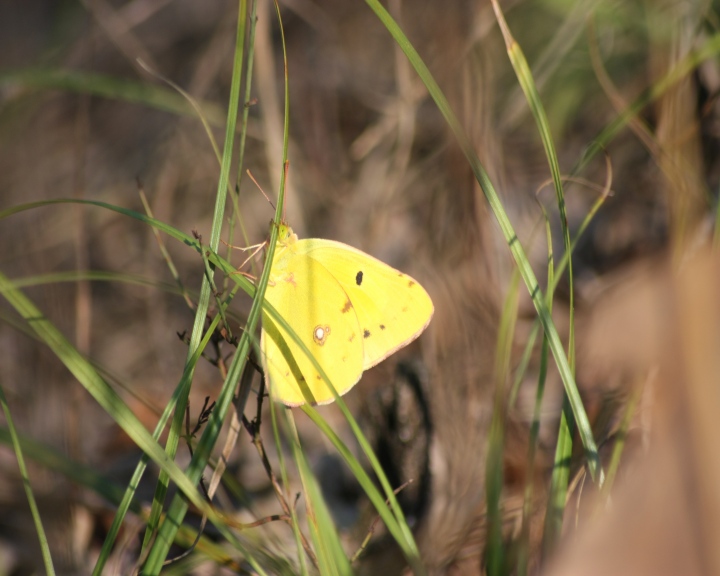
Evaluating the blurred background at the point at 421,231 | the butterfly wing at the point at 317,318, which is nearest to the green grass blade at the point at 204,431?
the blurred background at the point at 421,231

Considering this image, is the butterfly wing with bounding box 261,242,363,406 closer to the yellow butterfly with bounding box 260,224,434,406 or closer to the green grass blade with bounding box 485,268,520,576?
the yellow butterfly with bounding box 260,224,434,406

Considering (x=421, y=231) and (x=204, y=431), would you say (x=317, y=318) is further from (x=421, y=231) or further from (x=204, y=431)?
(x=421, y=231)

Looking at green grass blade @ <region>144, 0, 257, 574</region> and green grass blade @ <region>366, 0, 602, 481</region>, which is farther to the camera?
green grass blade @ <region>366, 0, 602, 481</region>

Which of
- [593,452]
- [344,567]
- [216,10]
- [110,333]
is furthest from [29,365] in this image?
[216,10]

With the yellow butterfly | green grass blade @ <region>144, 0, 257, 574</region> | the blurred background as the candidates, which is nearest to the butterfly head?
the yellow butterfly

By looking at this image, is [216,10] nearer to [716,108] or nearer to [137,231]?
[137,231]

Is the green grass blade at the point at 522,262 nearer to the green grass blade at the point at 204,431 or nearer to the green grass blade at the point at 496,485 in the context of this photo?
the green grass blade at the point at 496,485
